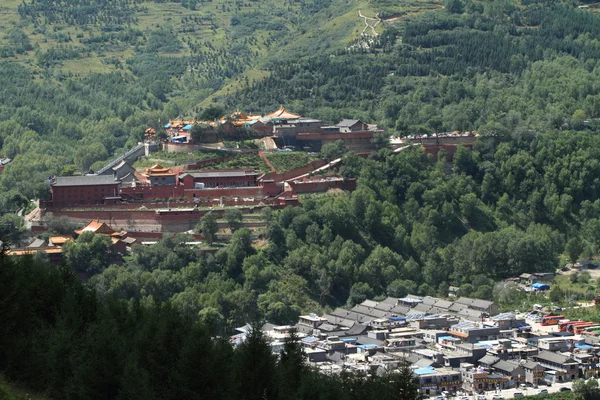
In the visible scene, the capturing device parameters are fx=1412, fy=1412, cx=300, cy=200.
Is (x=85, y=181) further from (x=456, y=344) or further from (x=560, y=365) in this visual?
(x=560, y=365)

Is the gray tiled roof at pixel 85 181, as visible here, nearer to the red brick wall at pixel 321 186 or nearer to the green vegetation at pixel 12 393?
the red brick wall at pixel 321 186

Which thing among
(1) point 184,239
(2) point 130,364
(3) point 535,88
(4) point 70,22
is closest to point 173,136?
(1) point 184,239

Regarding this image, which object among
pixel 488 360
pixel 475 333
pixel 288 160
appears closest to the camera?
pixel 488 360

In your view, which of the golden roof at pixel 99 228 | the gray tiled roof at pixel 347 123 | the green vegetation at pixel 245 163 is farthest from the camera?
the gray tiled roof at pixel 347 123

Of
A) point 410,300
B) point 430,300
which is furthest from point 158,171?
point 430,300

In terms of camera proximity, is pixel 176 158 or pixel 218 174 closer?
pixel 218 174

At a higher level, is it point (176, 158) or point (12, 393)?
point (12, 393)

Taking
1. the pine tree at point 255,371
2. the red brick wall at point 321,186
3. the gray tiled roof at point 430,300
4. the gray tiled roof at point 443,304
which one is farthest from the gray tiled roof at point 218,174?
the pine tree at point 255,371
